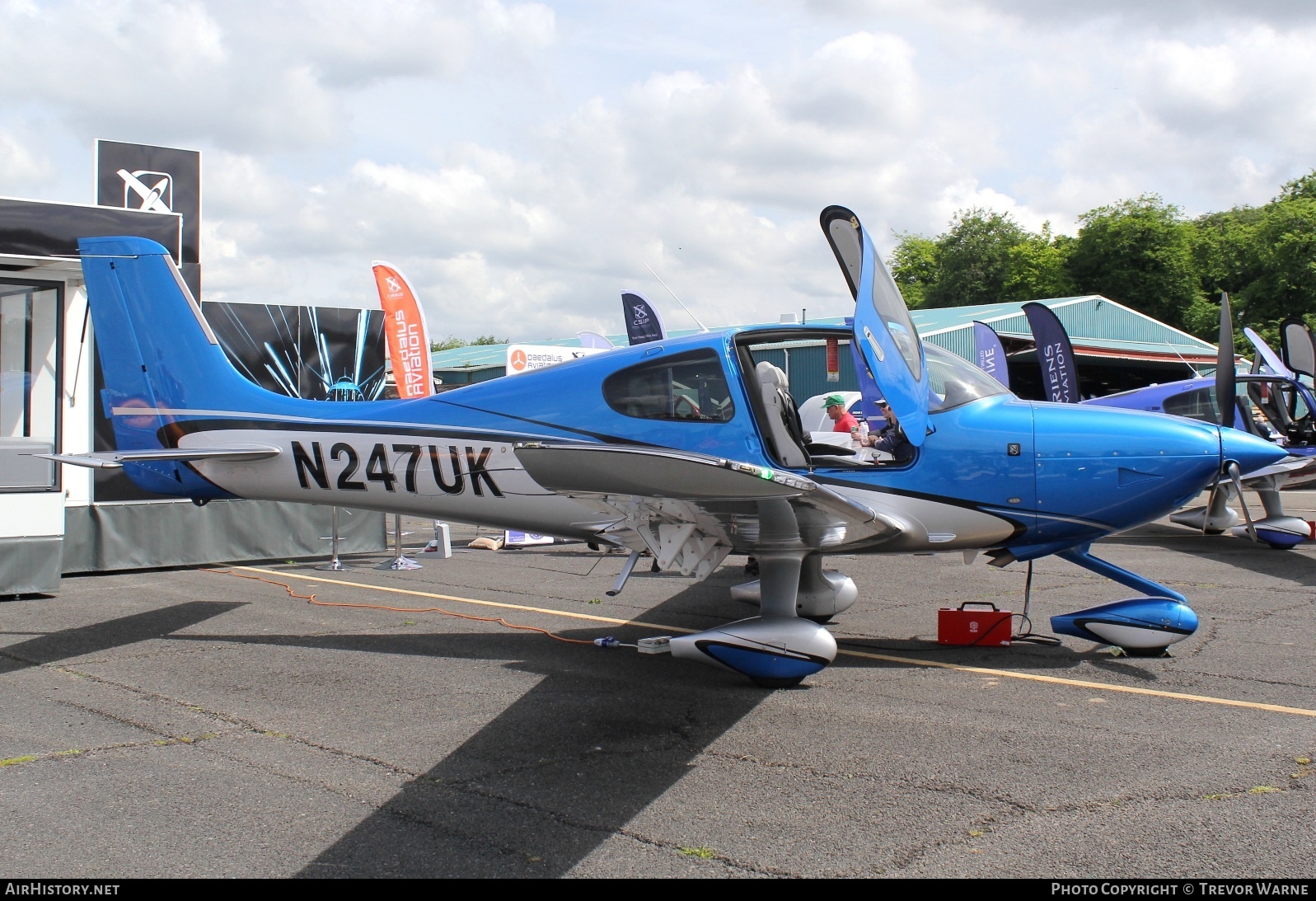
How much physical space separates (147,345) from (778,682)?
17.5 ft

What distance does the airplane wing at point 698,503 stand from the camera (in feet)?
12.8

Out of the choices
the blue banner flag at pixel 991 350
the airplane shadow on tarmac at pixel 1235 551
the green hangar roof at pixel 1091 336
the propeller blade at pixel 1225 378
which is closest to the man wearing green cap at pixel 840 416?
the propeller blade at pixel 1225 378

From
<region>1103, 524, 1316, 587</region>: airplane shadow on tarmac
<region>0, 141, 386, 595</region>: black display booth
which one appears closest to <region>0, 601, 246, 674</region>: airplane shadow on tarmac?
<region>0, 141, 386, 595</region>: black display booth

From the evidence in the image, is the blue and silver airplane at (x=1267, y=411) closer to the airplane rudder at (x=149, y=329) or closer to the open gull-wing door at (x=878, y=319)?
the open gull-wing door at (x=878, y=319)

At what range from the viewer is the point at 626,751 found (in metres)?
4.54

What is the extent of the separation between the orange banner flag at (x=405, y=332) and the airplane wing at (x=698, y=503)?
877 centimetres

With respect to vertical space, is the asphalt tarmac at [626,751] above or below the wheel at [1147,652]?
below

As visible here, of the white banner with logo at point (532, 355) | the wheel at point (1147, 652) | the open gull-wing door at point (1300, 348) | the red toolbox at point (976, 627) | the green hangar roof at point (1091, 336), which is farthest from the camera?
the green hangar roof at point (1091, 336)

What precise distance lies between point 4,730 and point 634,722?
314cm

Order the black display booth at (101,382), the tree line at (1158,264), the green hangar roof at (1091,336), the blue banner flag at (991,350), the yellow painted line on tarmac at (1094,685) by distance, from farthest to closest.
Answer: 1. the tree line at (1158,264)
2. the green hangar roof at (1091,336)
3. the blue banner flag at (991,350)
4. the black display booth at (101,382)
5. the yellow painted line on tarmac at (1094,685)

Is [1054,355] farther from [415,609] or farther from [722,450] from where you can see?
[415,609]

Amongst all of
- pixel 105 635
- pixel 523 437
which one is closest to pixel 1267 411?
pixel 523 437

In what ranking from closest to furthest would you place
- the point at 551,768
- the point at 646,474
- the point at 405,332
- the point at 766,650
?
the point at 646,474, the point at 551,768, the point at 766,650, the point at 405,332

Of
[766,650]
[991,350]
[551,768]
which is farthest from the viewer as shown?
[991,350]
